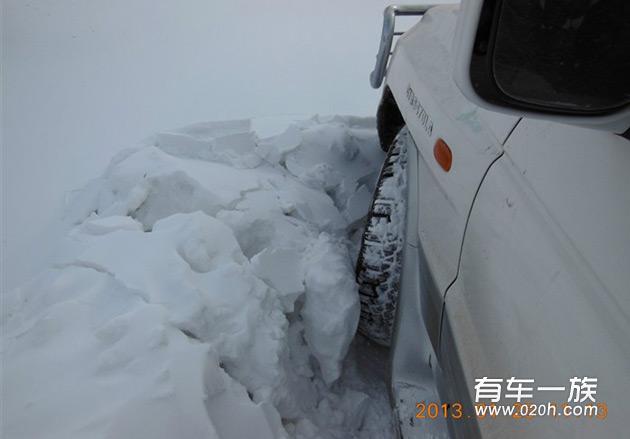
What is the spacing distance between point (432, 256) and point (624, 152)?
Result: 833mm

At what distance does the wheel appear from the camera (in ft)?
6.37

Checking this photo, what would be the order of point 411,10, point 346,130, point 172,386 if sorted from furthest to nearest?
point 346,130 < point 411,10 < point 172,386

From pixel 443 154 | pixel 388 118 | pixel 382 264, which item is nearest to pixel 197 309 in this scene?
pixel 382 264

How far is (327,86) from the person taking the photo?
15.2 ft

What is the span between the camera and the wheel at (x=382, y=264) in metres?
1.94

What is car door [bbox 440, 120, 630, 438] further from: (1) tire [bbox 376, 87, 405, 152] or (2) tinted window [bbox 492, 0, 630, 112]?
(1) tire [bbox 376, 87, 405, 152]

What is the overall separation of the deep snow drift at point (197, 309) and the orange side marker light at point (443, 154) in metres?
0.73

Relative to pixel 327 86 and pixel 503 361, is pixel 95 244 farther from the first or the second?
pixel 327 86

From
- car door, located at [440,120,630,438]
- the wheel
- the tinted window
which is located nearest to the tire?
the wheel

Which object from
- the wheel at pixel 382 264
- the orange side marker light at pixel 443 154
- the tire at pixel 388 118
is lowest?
the wheel at pixel 382 264

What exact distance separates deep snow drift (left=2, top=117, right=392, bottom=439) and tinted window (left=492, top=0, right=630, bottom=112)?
3.74ft

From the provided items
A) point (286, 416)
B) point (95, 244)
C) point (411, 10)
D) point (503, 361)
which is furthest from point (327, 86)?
point (503, 361)

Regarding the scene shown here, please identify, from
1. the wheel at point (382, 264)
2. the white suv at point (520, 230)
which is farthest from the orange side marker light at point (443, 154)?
the wheel at point (382, 264)

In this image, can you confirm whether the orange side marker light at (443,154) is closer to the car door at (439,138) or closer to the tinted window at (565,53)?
the car door at (439,138)
